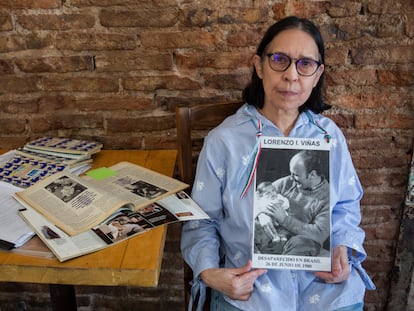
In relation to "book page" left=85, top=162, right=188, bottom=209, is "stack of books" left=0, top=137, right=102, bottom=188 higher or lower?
higher

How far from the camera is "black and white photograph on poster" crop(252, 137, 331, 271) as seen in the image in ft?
3.53

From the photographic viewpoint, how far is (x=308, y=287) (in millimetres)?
1183

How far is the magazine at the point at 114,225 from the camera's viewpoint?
3.11ft

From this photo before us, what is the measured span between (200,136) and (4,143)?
81 centimetres

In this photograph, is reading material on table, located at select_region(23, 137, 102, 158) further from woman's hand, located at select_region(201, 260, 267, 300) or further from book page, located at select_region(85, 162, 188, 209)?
woman's hand, located at select_region(201, 260, 267, 300)

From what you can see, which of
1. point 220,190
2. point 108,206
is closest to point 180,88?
point 220,190

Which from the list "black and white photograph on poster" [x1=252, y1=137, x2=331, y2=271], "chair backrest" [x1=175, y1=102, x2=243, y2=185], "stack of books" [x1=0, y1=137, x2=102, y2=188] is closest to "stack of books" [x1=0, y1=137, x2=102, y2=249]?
"stack of books" [x1=0, y1=137, x2=102, y2=188]

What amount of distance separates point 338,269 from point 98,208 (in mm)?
693

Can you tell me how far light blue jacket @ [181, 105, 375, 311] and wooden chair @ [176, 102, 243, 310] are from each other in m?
0.12

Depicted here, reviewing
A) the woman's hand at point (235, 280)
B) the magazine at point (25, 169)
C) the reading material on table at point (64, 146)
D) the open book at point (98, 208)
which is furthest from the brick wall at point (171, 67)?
the woman's hand at point (235, 280)

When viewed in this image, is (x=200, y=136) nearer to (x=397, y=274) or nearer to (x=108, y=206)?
(x=108, y=206)

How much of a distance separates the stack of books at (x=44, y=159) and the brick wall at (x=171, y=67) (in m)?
0.13

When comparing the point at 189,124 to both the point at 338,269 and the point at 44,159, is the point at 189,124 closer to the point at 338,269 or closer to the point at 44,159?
the point at 44,159

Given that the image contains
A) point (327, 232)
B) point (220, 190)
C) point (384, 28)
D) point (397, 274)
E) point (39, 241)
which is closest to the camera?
point (39, 241)
